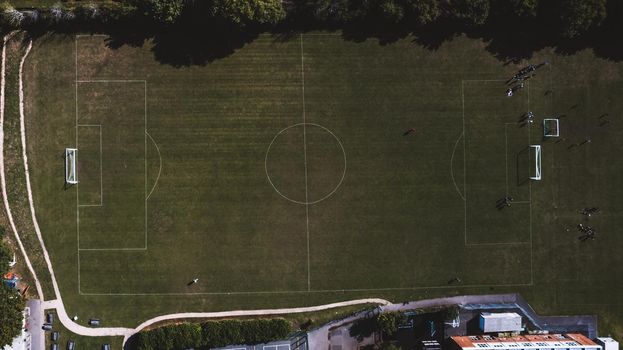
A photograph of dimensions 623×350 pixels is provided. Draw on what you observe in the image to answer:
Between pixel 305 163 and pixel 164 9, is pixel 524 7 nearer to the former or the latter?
pixel 305 163

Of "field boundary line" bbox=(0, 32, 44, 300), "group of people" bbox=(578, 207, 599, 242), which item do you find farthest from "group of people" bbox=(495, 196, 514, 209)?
"field boundary line" bbox=(0, 32, 44, 300)

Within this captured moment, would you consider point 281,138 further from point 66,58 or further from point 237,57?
point 66,58

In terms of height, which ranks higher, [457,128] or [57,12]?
[57,12]

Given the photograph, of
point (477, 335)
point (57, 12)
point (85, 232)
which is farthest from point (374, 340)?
point (57, 12)

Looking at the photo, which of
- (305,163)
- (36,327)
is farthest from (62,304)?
(305,163)

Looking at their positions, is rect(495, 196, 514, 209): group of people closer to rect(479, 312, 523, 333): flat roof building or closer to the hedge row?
rect(479, 312, 523, 333): flat roof building
